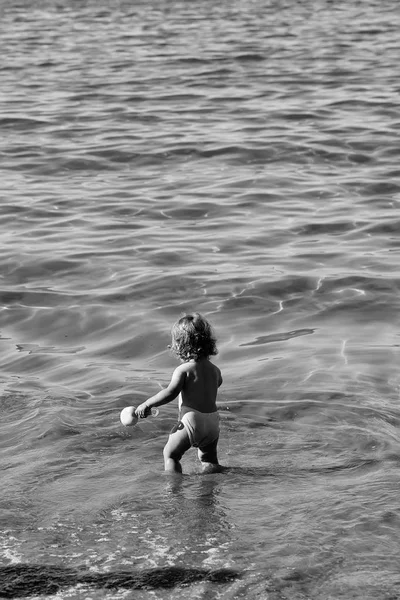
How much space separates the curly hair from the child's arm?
0.42ft

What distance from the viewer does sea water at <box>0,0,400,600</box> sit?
5035 millimetres

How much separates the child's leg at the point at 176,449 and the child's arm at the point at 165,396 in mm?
216

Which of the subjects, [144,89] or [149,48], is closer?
[144,89]

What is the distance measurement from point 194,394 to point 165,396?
22cm

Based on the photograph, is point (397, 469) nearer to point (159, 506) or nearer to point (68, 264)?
point (159, 506)

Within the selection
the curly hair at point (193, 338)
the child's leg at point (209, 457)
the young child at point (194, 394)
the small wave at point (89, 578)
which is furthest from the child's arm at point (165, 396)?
the small wave at point (89, 578)

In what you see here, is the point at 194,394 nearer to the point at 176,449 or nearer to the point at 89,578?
the point at 176,449

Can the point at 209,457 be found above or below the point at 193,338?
below

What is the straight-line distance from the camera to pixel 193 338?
5988 mm

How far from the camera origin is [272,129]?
16.1 meters

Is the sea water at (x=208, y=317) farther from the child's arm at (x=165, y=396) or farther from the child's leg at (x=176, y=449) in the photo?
the child's arm at (x=165, y=396)

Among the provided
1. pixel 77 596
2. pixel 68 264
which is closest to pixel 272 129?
pixel 68 264


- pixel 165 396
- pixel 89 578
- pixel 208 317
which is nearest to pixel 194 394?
pixel 165 396

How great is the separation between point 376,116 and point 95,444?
11672mm
